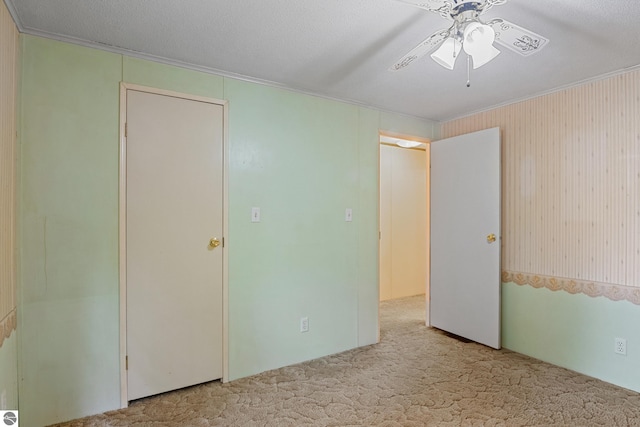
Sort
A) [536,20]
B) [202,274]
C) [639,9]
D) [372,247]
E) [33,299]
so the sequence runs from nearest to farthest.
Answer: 1. [639,9]
2. [536,20]
3. [33,299]
4. [202,274]
5. [372,247]

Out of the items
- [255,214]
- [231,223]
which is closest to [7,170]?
[231,223]

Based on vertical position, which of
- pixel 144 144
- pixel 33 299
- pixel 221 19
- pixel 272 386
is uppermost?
pixel 221 19

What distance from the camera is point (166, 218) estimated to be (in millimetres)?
2293

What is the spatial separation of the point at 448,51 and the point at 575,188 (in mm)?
1866

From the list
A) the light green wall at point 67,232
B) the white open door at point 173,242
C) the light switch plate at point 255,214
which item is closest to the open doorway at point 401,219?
the light switch plate at point 255,214

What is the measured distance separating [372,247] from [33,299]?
8.21 ft

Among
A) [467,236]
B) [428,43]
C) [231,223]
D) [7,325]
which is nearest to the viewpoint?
[428,43]

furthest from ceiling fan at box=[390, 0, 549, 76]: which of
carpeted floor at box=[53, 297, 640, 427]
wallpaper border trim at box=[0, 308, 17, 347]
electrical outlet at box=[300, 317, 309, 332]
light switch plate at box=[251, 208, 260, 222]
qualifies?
wallpaper border trim at box=[0, 308, 17, 347]

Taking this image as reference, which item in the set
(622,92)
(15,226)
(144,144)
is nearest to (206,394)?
(15,226)

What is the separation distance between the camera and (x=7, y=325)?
1692mm

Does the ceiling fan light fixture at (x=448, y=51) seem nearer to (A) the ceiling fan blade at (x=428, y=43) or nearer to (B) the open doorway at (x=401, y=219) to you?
(A) the ceiling fan blade at (x=428, y=43)

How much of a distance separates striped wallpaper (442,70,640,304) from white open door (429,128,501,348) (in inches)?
Answer: 7.2

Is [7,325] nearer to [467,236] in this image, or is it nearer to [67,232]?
[67,232]

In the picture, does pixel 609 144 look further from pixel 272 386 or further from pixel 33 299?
pixel 33 299
